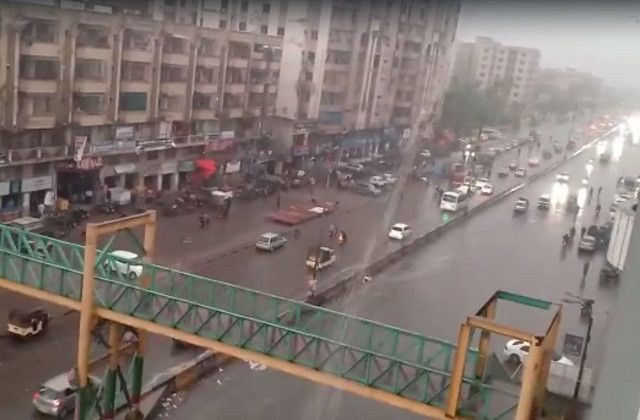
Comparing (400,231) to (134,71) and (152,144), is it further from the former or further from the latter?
(134,71)

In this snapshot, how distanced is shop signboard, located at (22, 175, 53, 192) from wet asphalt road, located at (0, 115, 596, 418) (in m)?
0.50

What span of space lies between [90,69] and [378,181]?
150cm

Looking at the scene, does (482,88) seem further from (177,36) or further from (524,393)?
(177,36)

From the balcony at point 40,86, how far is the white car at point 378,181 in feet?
5.32

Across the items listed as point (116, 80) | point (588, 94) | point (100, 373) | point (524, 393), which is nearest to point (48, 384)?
point (100, 373)

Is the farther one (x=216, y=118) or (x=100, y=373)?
(x=216, y=118)

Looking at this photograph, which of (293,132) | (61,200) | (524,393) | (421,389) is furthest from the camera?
(61,200)

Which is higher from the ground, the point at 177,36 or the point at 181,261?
the point at 177,36

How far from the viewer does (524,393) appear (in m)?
1.72

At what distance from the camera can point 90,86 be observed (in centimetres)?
356

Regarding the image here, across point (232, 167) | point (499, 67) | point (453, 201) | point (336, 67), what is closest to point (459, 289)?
point (453, 201)

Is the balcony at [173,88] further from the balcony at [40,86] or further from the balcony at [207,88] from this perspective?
the balcony at [40,86]

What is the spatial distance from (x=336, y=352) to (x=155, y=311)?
57cm

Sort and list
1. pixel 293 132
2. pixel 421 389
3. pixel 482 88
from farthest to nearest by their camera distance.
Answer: pixel 293 132 < pixel 482 88 < pixel 421 389
